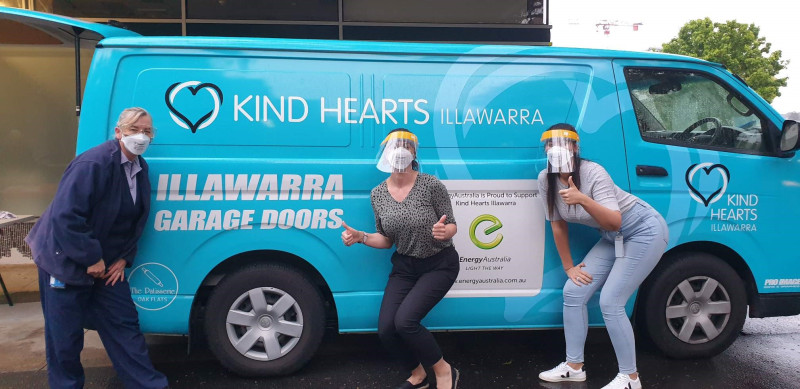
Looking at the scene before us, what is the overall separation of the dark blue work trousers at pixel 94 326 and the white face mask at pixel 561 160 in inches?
102

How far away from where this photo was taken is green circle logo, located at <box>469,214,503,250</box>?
3.74 meters

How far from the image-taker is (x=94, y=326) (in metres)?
3.32

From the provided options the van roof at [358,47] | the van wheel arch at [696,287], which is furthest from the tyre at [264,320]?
the van wheel arch at [696,287]

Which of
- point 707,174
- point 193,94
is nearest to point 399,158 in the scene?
point 193,94

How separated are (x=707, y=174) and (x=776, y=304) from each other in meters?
1.02

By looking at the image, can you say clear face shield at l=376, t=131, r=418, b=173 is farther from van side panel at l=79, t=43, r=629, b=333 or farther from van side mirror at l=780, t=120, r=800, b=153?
van side mirror at l=780, t=120, r=800, b=153

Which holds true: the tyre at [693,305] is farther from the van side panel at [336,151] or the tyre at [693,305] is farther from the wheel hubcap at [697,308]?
the van side panel at [336,151]

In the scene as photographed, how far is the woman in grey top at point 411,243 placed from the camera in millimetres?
3299

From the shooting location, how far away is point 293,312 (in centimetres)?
367

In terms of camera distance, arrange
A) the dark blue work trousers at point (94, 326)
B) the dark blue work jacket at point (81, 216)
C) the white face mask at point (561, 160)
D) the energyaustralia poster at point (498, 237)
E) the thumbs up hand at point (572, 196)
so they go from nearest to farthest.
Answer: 1. the dark blue work jacket at point (81, 216)
2. the dark blue work trousers at point (94, 326)
3. the thumbs up hand at point (572, 196)
4. the white face mask at point (561, 160)
5. the energyaustralia poster at point (498, 237)

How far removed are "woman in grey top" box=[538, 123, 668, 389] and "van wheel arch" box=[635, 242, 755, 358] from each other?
0.40m

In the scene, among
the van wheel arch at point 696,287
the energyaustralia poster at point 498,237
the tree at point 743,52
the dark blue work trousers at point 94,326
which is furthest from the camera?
the tree at point 743,52

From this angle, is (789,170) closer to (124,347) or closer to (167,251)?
(167,251)

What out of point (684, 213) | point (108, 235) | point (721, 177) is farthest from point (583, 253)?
point (108, 235)
